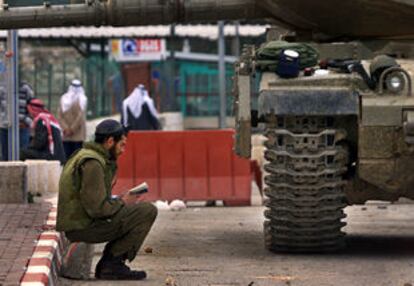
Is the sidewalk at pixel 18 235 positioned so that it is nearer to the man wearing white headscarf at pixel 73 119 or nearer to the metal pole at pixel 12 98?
the metal pole at pixel 12 98

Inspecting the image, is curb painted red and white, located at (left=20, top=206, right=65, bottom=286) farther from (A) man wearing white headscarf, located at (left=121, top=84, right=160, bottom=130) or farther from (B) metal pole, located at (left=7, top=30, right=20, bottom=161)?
(A) man wearing white headscarf, located at (left=121, top=84, right=160, bottom=130)

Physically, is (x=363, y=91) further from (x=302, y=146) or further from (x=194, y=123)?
(x=194, y=123)

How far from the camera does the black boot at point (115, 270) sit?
962 cm

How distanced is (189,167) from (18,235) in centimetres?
620

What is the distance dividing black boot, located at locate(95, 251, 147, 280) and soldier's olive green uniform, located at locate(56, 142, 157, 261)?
0.05 meters

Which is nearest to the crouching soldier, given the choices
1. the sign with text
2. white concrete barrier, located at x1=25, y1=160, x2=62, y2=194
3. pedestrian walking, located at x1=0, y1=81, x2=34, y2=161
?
white concrete barrier, located at x1=25, y1=160, x2=62, y2=194

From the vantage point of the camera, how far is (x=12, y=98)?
47.5 ft

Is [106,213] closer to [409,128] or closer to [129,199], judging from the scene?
[129,199]

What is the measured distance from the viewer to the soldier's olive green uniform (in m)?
9.48

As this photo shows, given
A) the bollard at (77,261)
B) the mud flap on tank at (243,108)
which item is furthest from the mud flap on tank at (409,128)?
the bollard at (77,261)

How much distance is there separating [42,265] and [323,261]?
2494 mm

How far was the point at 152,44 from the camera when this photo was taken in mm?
34312

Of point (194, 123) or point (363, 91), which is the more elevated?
point (363, 91)

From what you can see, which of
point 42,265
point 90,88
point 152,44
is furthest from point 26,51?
point 42,265
